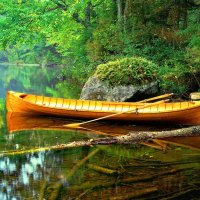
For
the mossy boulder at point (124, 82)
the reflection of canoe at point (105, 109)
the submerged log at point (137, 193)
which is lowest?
the submerged log at point (137, 193)

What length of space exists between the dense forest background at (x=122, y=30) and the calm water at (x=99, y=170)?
5931 mm

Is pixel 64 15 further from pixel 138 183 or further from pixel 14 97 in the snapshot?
pixel 138 183

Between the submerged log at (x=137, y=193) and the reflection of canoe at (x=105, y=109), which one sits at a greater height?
the reflection of canoe at (x=105, y=109)

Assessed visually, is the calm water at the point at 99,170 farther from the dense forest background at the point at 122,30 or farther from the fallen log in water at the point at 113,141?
the dense forest background at the point at 122,30

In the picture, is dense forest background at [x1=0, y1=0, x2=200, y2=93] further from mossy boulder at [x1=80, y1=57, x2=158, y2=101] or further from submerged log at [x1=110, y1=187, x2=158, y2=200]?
submerged log at [x1=110, y1=187, x2=158, y2=200]

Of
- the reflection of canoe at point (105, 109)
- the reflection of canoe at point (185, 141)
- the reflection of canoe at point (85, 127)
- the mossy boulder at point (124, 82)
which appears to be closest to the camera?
the reflection of canoe at point (185, 141)

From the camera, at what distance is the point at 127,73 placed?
13.3 m

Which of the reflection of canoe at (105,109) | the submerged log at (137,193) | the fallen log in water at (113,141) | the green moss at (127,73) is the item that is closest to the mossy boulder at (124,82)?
the green moss at (127,73)

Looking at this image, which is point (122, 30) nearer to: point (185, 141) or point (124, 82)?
point (124, 82)

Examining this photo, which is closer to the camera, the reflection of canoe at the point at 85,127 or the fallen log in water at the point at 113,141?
the fallen log in water at the point at 113,141

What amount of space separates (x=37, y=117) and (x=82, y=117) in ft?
5.51

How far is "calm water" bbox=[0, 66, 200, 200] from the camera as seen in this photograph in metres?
5.55

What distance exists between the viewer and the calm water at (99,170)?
18.2ft

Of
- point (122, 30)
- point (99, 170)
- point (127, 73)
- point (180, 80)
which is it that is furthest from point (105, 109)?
point (122, 30)
